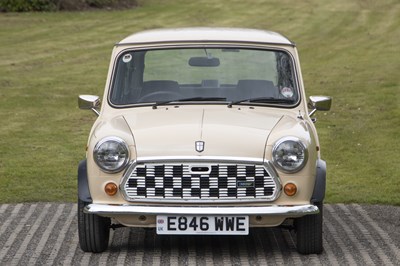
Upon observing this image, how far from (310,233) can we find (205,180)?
92 centimetres

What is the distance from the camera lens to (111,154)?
333 inches

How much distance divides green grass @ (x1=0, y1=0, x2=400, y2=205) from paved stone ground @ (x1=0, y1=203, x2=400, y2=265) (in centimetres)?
129

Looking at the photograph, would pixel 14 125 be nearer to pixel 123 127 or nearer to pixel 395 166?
pixel 395 166

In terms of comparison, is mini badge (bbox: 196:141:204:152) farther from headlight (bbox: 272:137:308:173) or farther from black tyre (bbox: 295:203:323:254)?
black tyre (bbox: 295:203:323:254)

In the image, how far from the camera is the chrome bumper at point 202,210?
830 cm

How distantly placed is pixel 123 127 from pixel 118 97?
0.83 metres

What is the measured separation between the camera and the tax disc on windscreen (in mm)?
9526

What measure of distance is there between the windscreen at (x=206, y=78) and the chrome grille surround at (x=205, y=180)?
1141 mm

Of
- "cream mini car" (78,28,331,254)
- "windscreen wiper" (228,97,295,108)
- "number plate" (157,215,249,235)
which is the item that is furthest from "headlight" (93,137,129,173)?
"windscreen wiper" (228,97,295,108)

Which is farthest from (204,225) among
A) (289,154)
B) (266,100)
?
(266,100)

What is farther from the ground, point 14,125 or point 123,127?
point 123,127

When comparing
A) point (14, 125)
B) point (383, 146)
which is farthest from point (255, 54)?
point (14, 125)

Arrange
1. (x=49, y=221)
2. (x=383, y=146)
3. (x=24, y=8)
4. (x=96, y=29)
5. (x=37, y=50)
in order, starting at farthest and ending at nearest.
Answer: (x=24, y=8)
(x=96, y=29)
(x=37, y=50)
(x=383, y=146)
(x=49, y=221)

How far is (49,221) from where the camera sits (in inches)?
406
